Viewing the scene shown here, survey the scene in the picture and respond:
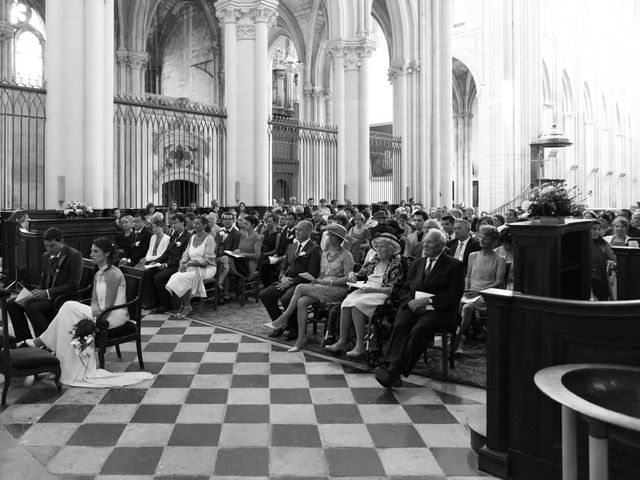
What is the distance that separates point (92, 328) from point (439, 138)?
1680 centimetres

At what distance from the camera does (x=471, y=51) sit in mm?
28953

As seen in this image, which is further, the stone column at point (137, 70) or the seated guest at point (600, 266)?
the stone column at point (137, 70)

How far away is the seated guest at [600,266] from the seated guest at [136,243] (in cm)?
693

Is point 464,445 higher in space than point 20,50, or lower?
lower

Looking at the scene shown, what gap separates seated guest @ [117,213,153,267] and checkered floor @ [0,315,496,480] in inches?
163

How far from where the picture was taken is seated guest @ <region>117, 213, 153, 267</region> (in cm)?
991

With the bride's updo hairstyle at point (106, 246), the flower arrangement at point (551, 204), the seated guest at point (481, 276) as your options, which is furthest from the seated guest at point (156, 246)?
the flower arrangement at point (551, 204)

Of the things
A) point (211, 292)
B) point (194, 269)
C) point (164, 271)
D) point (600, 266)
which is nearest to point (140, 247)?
point (164, 271)

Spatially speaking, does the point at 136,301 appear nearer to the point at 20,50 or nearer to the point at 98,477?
the point at 98,477

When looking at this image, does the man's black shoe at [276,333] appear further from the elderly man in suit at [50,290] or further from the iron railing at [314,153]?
the iron railing at [314,153]

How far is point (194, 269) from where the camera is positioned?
329 inches

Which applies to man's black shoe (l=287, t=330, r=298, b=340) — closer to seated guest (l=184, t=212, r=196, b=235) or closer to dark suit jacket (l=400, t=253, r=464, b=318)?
dark suit jacket (l=400, t=253, r=464, b=318)

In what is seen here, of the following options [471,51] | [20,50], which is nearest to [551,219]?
[20,50]

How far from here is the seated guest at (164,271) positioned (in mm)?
8523
